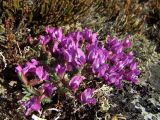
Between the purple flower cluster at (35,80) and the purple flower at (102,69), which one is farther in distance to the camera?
the purple flower at (102,69)

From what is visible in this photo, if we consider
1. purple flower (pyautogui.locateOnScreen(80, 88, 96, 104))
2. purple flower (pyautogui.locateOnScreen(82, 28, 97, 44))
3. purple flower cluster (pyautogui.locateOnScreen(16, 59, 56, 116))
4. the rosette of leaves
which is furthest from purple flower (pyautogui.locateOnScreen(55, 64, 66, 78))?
the rosette of leaves

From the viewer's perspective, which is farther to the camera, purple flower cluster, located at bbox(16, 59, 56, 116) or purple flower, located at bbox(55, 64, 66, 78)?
purple flower, located at bbox(55, 64, 66, 78)

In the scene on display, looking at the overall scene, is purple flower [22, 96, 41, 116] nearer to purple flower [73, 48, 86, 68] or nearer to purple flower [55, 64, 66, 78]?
purple flower [55, 64, 66, 78]

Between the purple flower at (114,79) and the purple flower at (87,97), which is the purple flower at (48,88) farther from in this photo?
the purple flower at (114,79)

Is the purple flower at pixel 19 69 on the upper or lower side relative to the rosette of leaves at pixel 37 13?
lower

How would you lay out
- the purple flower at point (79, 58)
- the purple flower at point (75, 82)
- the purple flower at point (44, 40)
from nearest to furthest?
the purple flower at point (75, 82) → the purple flower at point (79, 58) → the purple flower at point (44, 40)

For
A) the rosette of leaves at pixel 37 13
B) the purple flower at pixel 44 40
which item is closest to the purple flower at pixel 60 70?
the purple flower at pixel 44 40
